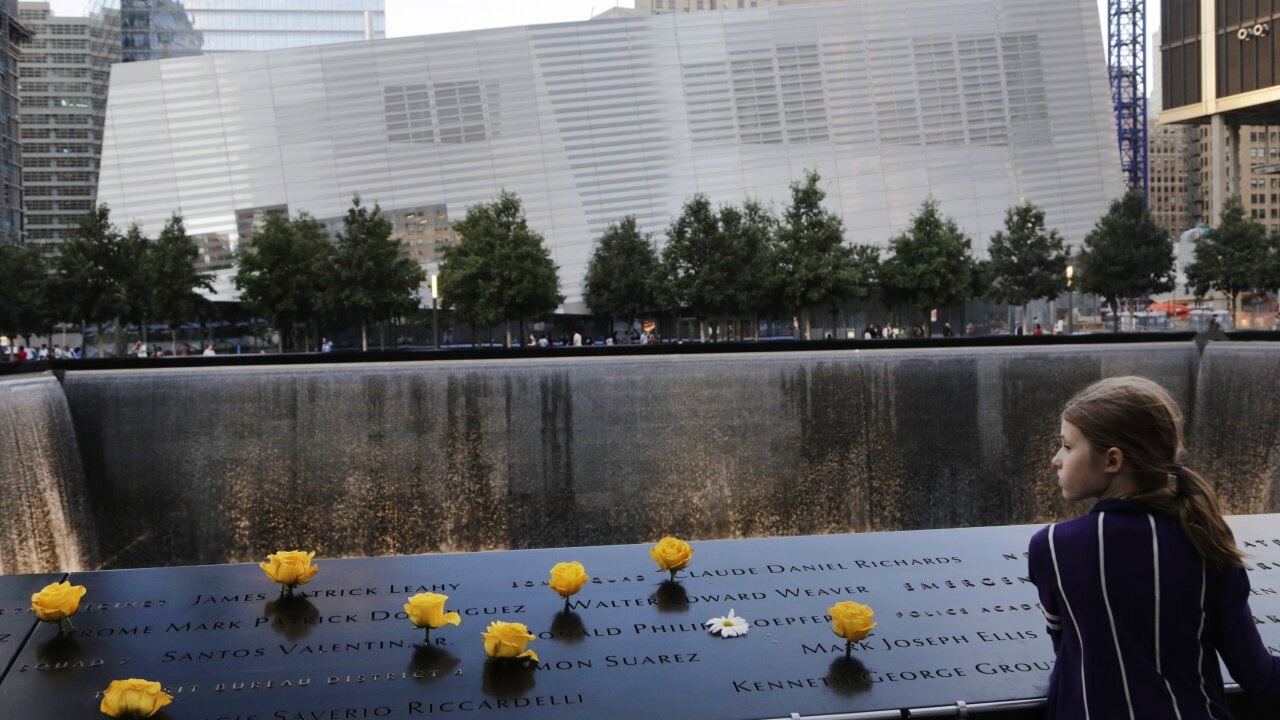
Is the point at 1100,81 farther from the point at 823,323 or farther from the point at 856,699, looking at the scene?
the point at 856,699

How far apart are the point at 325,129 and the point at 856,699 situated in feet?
206

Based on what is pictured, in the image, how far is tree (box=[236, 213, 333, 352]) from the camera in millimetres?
49469

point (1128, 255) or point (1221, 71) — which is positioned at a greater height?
point (1221, 71)

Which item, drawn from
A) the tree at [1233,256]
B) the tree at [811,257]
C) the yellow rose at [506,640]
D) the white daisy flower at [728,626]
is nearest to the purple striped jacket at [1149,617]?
the white daisy flower at [728,626]

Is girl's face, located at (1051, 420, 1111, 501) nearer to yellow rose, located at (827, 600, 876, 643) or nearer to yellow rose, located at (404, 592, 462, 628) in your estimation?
yellow rose, located at (827, 600, 876, 643)

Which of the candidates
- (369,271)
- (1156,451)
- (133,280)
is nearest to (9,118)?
(133,280)

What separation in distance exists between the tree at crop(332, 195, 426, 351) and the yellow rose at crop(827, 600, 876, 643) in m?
47.6

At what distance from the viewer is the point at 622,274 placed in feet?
180

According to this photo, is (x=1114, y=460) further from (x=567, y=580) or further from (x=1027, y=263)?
(x=1027, y=263)

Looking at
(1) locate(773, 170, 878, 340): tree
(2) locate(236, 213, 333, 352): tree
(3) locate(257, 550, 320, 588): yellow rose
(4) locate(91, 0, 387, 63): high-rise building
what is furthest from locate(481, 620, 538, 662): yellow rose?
(4) locate(91, 0, 387, 63): high-rise building

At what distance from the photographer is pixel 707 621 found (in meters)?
3.56

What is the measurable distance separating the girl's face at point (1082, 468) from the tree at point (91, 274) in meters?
50.7

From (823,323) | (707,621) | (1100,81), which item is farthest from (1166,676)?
(1100,81)

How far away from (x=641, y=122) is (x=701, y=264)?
15.4 meters
